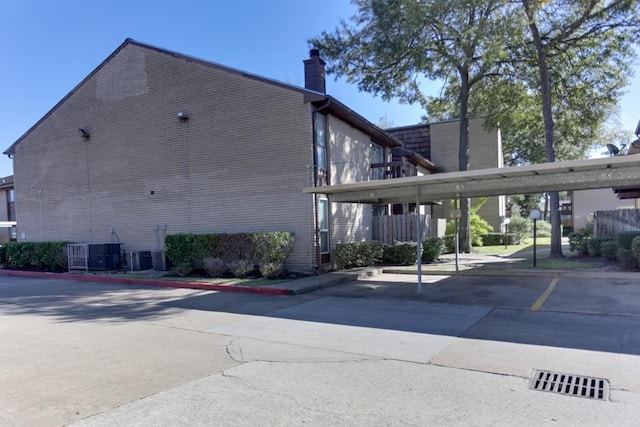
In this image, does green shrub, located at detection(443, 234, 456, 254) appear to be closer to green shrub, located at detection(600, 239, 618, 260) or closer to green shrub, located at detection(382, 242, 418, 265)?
green shrub, located at detection(382, 242, 418, 265)

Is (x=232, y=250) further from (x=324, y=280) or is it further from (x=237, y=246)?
(x=324, y=280)

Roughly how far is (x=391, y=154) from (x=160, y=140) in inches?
425

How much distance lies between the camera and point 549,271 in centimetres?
1349

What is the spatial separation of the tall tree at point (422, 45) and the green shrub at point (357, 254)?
7.38 m

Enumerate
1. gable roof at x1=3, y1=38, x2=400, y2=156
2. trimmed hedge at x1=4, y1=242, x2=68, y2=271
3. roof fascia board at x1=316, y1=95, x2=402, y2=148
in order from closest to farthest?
gable roof at x1=3, y1=38, x2=400, y2=156, roof fascia board at x1=316, y1=95, x2=402, y2=148, trimmed hedge at x1=4, y1=242, x2=68, y2=271

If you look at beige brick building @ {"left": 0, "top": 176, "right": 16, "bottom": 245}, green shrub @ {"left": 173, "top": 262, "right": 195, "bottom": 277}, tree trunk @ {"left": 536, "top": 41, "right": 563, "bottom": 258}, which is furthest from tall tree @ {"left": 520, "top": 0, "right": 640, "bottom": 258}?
beige brick building @ {"left": 0, "top": 176, "right": 16, "bottom": 245}

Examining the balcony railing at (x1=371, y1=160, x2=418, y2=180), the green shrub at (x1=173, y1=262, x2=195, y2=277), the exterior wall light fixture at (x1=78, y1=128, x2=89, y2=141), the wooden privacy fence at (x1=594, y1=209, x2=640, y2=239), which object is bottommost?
the green shrub at (x1=173, y1=262, x2=195, y2=277)

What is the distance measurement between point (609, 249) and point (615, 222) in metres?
2.96

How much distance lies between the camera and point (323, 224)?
1533cm

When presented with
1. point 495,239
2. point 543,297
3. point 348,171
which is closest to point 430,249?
point 348,171

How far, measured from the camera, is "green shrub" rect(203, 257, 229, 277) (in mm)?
14344

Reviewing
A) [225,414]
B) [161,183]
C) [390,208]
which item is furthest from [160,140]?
[225,414]

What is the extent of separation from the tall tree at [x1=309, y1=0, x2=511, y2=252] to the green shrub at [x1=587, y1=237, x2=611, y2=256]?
6.43 m

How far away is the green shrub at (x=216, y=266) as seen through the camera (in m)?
14.3
